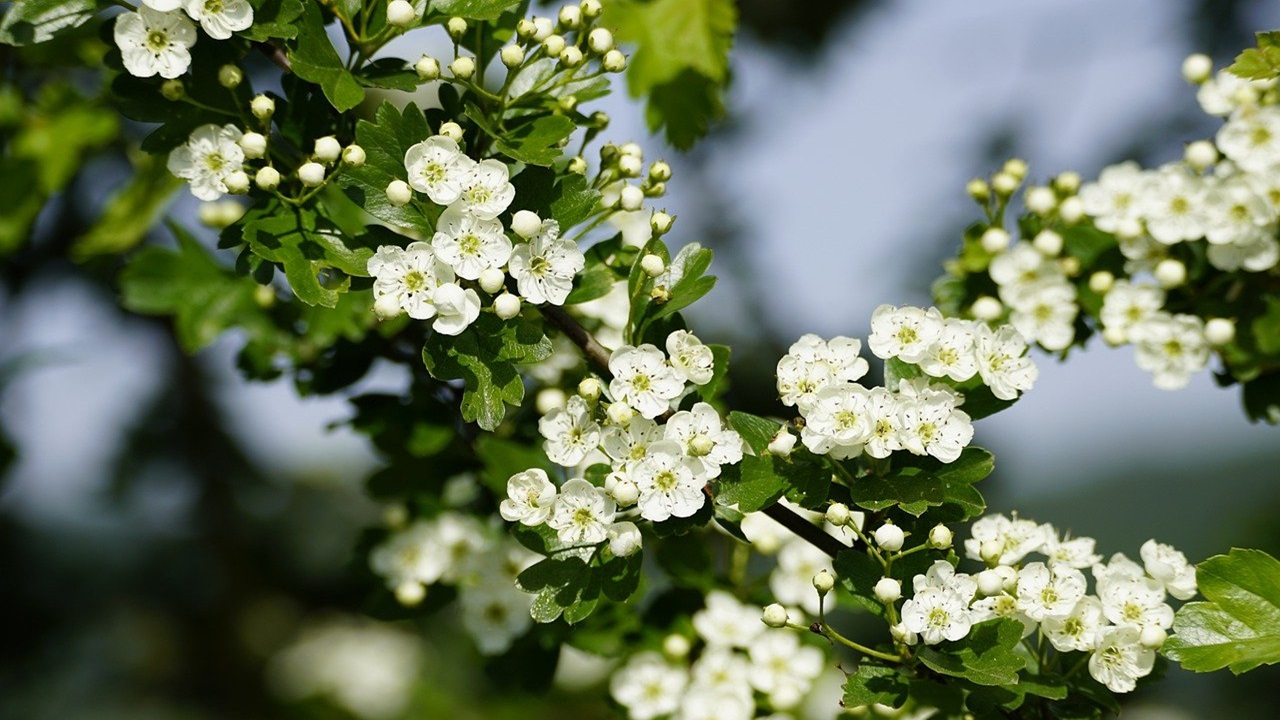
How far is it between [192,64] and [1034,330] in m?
1.15

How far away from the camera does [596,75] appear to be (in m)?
1.24

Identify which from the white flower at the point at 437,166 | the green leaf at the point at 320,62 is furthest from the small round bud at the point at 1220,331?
the green leaf at the point at 320,62

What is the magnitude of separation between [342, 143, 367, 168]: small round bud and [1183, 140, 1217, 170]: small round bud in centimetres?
113

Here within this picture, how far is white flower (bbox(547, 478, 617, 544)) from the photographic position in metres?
1.09

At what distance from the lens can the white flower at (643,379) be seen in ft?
3.58

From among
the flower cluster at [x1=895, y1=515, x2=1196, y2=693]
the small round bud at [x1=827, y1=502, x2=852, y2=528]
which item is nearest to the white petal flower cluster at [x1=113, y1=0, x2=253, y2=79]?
the small round bud at [x1=827, y1=502, x2=852, y2=528]

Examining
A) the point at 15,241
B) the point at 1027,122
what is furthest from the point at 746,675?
the point at 1027,122

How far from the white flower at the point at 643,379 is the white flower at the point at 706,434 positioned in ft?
0.08

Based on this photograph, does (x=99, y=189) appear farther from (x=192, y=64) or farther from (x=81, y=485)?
(x=192, y=64)

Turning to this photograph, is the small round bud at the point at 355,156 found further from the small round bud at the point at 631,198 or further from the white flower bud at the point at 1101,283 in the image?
the white flower bud at the point at 1101,283

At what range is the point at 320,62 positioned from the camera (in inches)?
44.7

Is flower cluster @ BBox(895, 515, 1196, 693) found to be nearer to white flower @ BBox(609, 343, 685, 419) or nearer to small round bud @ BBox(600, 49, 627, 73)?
white flower @ BBox(609, 343, 685, 419)

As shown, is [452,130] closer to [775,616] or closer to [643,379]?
[643,379]

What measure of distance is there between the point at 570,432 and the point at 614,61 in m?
0.41
